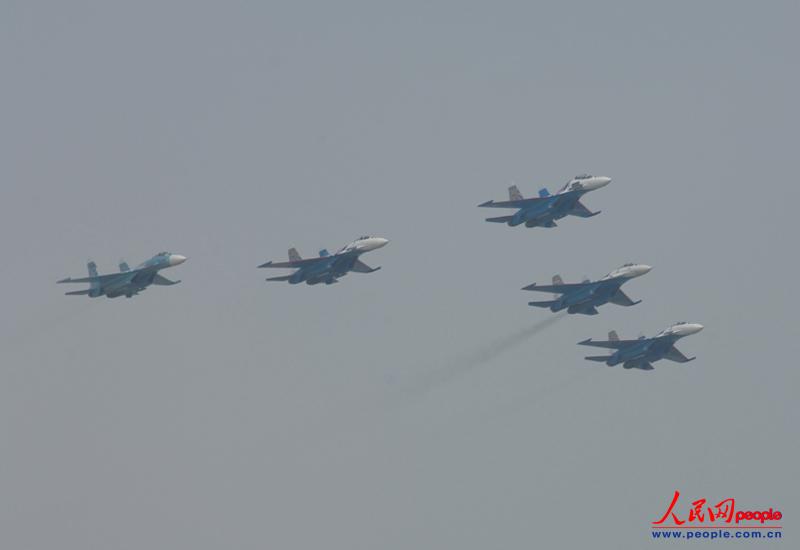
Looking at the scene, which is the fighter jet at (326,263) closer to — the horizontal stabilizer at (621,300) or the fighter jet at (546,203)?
the fighter jet at (546,203)

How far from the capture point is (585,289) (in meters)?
152

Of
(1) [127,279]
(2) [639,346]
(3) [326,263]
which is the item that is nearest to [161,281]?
(1) [127,279]

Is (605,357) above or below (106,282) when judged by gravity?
below

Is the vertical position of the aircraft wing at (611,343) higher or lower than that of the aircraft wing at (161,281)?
lower

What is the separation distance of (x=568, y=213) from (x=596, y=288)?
310 inches

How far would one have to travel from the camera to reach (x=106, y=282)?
147000 millimetres

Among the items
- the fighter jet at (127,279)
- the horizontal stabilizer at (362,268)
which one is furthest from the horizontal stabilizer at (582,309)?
the fighter jet at (127,279)

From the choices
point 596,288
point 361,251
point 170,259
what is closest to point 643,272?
point 596,288

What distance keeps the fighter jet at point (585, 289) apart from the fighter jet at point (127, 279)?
1384 inches

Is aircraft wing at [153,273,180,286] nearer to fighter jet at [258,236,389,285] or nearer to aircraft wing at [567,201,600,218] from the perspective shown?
fighter jet at [258,236,389,285]

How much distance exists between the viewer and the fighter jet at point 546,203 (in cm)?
15100

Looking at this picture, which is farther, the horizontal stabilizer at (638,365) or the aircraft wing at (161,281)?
the horizontal stabilizer at (638,365)

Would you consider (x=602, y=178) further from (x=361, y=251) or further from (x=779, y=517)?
(x=779, y=517)

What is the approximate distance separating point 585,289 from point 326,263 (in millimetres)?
25560
